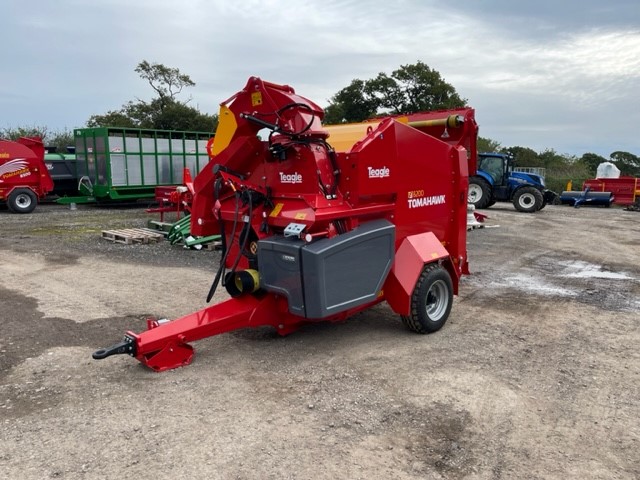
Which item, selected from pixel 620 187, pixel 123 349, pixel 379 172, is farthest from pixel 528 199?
pixel 123 349

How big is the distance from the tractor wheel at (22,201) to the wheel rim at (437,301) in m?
14.0

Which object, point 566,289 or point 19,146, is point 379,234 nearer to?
point 566,289

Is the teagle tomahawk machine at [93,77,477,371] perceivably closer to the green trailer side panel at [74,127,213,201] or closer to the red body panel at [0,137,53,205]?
the green trailer side panel at [74,127,213,201]

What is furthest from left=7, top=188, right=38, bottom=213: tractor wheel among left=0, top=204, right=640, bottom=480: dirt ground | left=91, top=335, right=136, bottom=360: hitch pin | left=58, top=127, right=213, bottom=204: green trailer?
left=91, top=335, right=136, bottom=360: hitch pin

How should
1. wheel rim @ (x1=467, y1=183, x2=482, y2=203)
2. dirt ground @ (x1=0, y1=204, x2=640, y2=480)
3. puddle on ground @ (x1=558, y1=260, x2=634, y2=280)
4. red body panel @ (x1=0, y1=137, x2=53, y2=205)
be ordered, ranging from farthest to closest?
wheel rim @ (x1=467, y1=183, x2=482, y2=203) → red body panel @ (x1=0, y1=137, x2=53, y2=205) → puddle on ground @ (x1=558, y1=260, x2=634, y2=280) → dirt ground @ (x1=0, y1=204, x2=640, y2=480)

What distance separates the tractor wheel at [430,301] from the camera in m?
4.66

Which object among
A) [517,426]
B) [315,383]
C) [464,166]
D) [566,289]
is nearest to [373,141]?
[464,166]

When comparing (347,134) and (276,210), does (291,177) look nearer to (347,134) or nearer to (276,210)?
(276,210)

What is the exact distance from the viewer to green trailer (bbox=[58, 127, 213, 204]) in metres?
15.9

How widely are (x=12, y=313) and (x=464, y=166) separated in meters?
5.04

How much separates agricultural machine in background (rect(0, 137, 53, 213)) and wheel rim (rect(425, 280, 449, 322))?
45.7ft

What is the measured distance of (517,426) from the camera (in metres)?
3.23

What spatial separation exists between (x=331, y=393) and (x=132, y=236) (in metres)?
7.40

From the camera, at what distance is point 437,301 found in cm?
507
